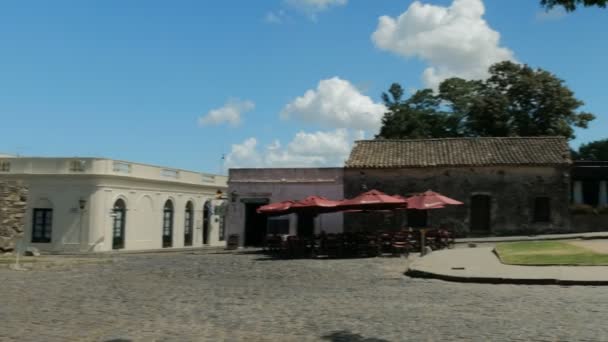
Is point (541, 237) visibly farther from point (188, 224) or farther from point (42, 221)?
point (42, 221)

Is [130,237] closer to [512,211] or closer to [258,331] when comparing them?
[512,211]

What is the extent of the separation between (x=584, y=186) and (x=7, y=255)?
91.0 feet

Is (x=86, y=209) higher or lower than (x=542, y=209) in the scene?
lower

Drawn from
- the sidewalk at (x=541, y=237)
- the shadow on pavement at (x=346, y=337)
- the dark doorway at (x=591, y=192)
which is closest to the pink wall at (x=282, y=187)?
the sidewalk at (x=541, y=237)

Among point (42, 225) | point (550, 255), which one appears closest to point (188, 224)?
point (42, 225)

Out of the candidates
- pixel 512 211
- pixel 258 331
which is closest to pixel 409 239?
pixel 512 211

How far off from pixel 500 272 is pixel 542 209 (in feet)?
56.4

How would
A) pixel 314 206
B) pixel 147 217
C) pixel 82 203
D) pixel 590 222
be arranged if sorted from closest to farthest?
1. pixel 314 206
2. pixel 590 222
3. pixel 82 203
4. pixel 147 217

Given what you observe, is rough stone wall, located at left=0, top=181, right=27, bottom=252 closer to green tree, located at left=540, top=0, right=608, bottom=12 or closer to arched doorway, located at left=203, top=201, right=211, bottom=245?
green tree, located at left=540, top=0, right=608, bottom=12

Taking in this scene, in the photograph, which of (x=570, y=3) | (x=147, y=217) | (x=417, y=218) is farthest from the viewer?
(x=147, y=217)

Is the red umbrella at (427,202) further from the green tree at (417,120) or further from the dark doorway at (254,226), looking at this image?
the green tree at (417,120)

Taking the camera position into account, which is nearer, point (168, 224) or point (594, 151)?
point (168, 224)

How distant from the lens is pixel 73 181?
35812mm

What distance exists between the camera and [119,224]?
122 ft
